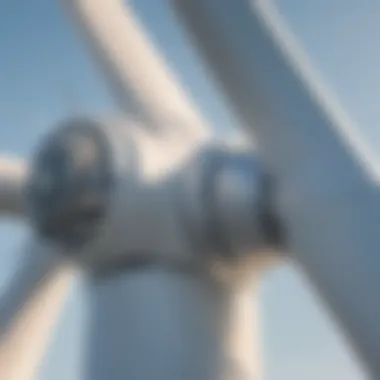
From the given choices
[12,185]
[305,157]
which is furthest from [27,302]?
[305,157]

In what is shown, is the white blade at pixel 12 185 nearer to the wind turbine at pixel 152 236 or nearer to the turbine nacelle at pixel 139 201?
the wind turbine at pixel 152 236

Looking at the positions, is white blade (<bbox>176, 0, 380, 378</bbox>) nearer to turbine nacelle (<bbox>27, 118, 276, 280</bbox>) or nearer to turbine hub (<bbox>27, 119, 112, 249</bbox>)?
turbine nacelle (<bbox>27, 118, 276, 280</bbox>)

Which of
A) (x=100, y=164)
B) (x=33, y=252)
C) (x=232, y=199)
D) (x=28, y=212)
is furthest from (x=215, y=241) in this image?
(x=33, y=252)

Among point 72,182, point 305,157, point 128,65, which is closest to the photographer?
point 305,157

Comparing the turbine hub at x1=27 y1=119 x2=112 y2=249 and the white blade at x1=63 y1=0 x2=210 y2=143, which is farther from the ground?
the white blade at x1=63 y1=0 x2=210 y2=143

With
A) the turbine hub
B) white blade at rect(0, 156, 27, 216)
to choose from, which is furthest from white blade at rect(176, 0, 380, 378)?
white blade at rect(0, 156, 27, 216)

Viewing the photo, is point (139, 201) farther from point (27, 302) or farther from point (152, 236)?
point (27, 302)
